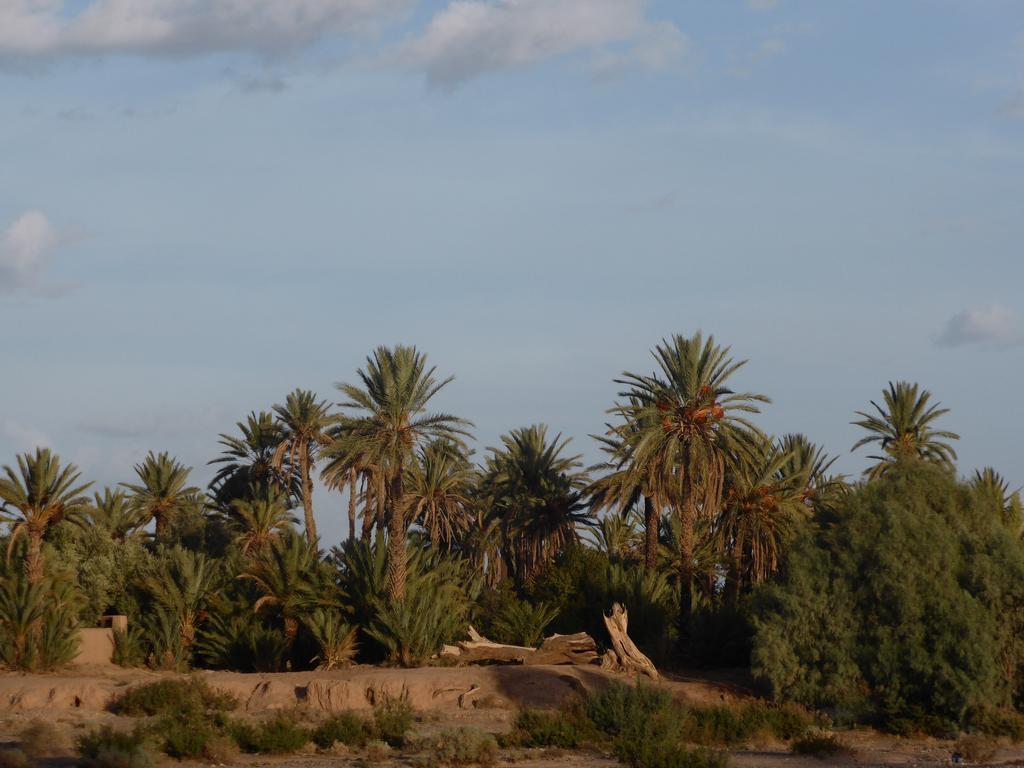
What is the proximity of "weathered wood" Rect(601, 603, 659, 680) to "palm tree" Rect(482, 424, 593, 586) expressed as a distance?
15.0 metres

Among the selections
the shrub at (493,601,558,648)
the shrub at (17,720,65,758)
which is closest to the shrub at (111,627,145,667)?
the shrub at (493,601,558,648)

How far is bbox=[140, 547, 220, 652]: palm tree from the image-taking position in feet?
155

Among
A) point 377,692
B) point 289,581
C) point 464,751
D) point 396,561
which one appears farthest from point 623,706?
point 289,581

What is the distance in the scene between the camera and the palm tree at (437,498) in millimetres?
61750

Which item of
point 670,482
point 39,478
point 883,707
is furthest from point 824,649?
point 39,478

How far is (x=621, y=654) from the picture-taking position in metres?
41.9

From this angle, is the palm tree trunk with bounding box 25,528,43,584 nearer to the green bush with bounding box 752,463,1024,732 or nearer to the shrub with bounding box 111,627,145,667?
the shrub with bounding box 111,627,145,667

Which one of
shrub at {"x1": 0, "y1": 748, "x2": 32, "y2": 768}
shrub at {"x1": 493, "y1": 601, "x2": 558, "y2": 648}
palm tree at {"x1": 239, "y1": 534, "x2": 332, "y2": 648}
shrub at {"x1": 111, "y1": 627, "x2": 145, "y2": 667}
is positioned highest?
palm tree at {"x1": 239, "y1": 534, "x2": 332, "y2": 648}

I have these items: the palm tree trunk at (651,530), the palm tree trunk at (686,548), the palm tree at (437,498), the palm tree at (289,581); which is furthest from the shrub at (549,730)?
the palm tree at (437,498)

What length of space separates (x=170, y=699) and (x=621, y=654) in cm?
1280

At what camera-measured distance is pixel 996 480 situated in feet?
175

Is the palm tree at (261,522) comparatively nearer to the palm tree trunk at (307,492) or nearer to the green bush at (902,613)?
the palm tree trunk at (307,492)

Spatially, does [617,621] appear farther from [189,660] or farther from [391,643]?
[189,660]

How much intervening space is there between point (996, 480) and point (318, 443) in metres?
30.7
